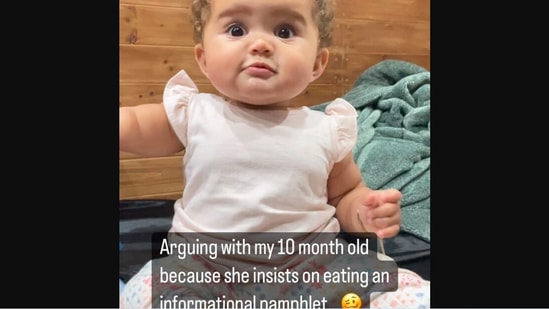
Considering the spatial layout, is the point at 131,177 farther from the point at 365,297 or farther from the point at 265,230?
the point at 365,297

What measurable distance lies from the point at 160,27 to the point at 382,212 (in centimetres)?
37

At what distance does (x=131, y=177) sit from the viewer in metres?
0.70

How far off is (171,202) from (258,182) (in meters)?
0.13

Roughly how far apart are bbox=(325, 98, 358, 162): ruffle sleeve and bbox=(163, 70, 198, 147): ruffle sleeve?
0.63ft

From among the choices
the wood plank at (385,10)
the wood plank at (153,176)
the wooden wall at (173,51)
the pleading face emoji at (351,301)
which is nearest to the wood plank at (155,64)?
the wooden wall at (173,51)

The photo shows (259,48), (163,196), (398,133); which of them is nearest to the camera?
(259,48)

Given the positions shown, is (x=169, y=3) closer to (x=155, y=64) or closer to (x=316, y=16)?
(x=155, y=64)

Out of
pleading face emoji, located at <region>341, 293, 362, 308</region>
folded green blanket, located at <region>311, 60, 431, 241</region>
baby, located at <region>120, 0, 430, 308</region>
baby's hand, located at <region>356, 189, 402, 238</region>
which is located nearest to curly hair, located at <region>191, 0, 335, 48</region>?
baby, located at <region>120, 0, 430, 308</region>

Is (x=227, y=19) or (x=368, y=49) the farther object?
(x=368, y=49)

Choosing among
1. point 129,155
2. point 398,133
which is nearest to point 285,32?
point 129,155

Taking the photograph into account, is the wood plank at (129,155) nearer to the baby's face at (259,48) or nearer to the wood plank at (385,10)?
the baby's face at (259,48)

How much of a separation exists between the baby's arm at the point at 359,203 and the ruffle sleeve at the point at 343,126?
2cm

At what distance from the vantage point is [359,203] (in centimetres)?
71

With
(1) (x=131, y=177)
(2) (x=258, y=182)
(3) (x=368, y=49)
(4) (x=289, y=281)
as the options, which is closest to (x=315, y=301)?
→ (4) (x=289, y=281)
